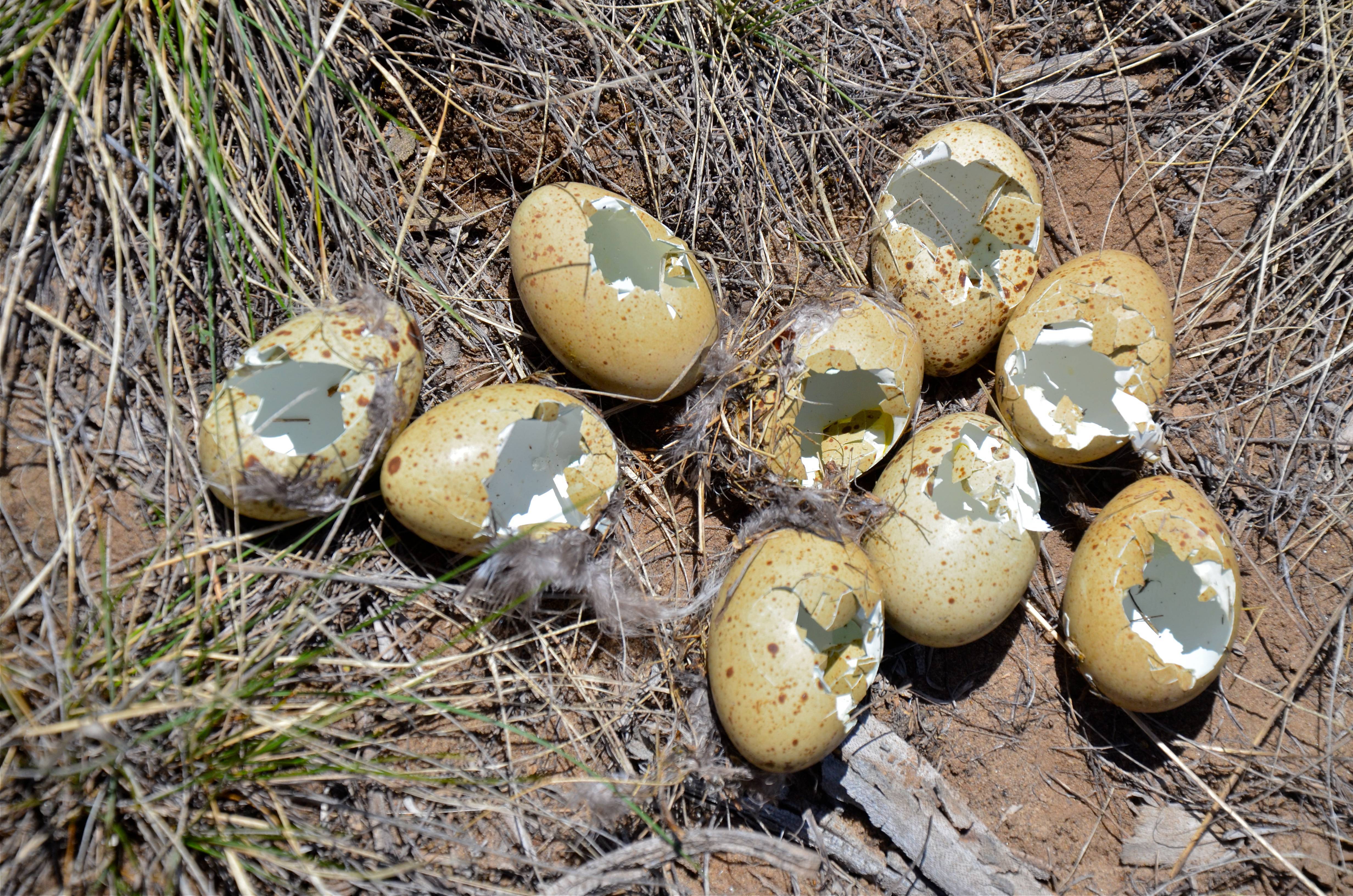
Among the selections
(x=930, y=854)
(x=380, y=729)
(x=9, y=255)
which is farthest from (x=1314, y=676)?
(x=9, y=255)

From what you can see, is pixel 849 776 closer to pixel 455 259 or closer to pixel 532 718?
pixel 532 718

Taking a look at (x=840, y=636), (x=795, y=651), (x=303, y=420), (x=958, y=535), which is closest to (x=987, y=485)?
(x=958, y=535)

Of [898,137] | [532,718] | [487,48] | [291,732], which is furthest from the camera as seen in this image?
[898,137]

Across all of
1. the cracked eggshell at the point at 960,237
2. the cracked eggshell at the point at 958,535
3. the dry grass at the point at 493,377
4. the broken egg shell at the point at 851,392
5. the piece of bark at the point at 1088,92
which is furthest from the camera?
the piece of bark at the point at 1088,92

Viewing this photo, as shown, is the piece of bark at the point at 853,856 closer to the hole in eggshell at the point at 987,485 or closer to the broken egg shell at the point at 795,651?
the broken egg shell at the point at 795,651

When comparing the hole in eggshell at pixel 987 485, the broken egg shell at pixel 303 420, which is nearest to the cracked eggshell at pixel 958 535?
the hole in eggshell at pixel 987 485

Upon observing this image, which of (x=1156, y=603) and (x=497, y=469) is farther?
(x=1156, y=603)

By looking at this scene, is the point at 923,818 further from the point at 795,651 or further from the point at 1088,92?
the point at 1088,92
